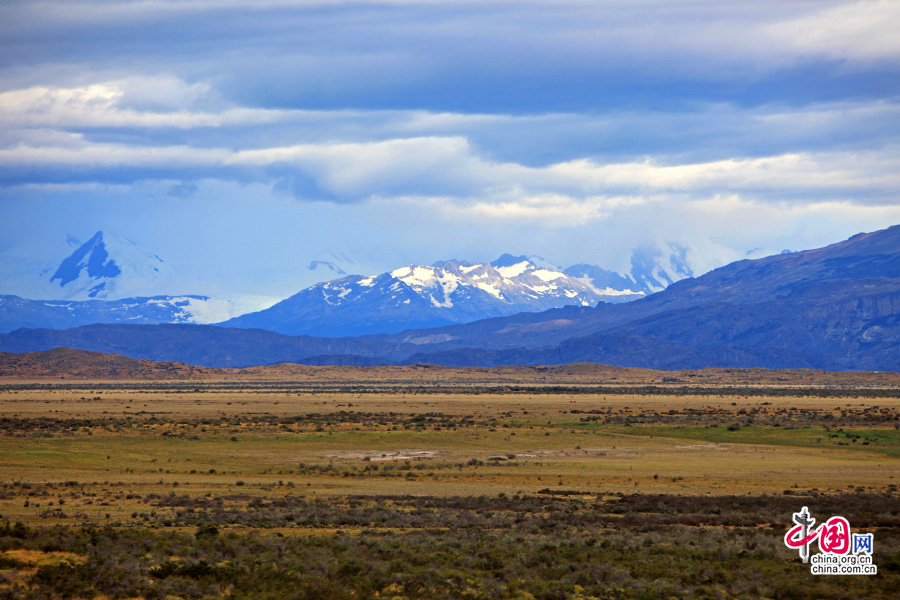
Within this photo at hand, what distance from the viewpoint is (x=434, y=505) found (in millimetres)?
37000

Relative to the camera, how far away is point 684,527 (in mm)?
31719

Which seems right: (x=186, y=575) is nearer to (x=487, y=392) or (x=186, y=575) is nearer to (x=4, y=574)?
(x=4, y=574)

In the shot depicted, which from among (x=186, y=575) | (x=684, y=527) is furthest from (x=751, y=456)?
(x=186, y=575)

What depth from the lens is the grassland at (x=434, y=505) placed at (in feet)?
73.8

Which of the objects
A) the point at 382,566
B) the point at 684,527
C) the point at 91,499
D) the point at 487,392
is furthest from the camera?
the point at 487,392

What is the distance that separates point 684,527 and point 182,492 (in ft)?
71.8

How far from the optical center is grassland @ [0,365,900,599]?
22.5 m

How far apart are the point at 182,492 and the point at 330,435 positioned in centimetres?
3204

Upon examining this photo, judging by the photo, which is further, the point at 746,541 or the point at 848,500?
the point at 848,500

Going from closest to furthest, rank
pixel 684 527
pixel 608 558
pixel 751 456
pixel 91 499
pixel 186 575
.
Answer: pixel 186 575 < pixel 608 558 < pixel 684 527 < pixel 91 499 < pixel 751 456

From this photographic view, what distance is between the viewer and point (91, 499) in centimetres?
3719

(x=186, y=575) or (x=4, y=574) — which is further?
(x=186, y=575)

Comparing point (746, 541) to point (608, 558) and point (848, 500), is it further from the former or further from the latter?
point (848, 500)

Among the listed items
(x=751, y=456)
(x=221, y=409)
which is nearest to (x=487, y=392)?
(x=221, y=409)
